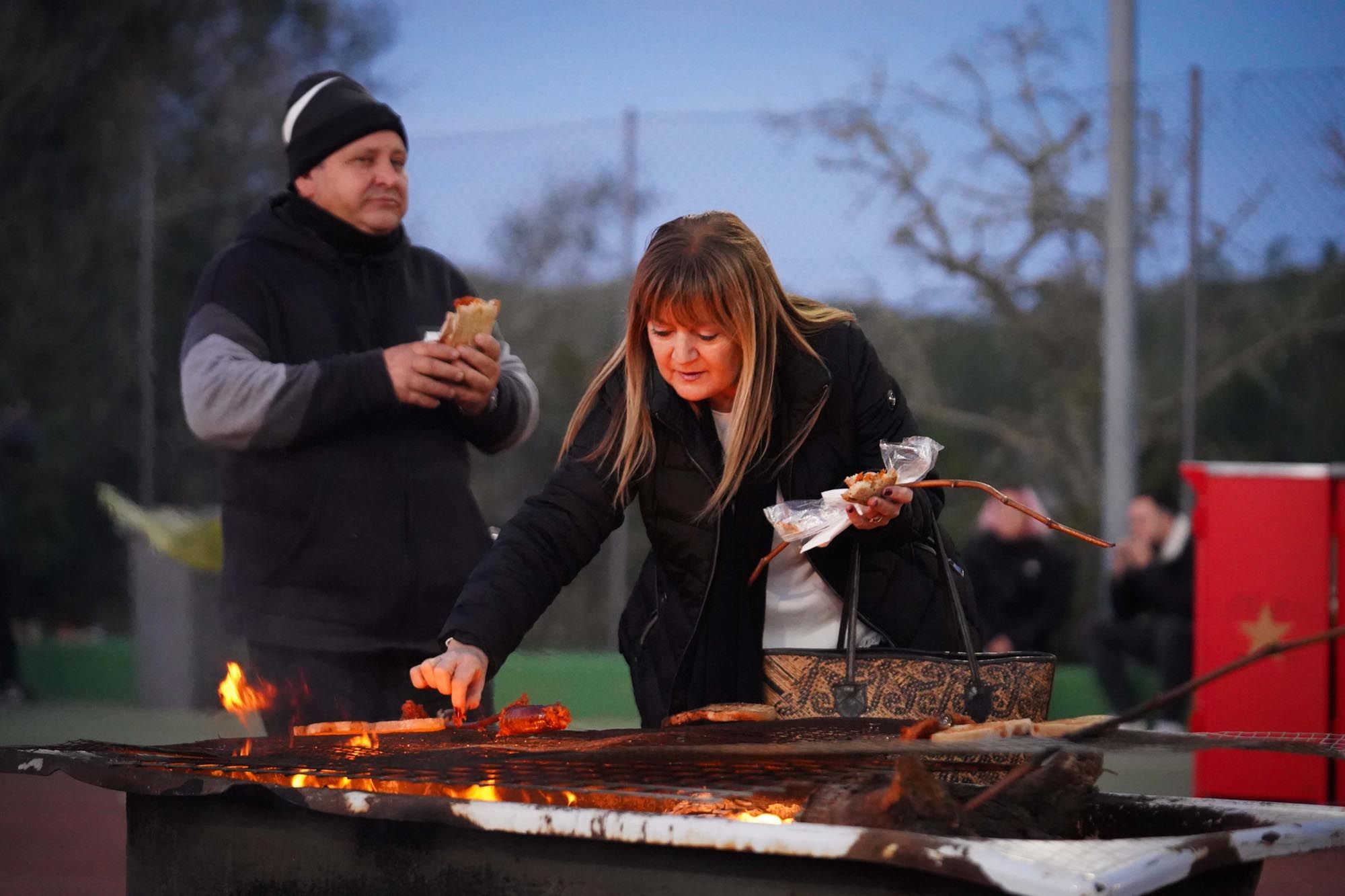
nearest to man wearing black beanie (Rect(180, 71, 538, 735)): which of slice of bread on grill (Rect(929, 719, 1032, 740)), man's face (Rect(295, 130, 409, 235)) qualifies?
man's face (Rect(295, 130, 409, 235))

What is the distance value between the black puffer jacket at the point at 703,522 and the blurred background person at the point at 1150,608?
14.9ft

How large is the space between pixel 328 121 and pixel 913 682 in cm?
187

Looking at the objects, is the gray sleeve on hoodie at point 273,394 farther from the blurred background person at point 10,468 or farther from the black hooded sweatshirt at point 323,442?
the blurred background person at point 10,468

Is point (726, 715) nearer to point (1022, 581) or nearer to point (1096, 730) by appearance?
point (1096, 730)

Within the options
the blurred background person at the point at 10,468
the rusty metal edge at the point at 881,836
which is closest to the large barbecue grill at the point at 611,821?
the rusty metal edge at the point at 881,836

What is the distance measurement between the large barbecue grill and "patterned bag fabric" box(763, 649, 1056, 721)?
230mm

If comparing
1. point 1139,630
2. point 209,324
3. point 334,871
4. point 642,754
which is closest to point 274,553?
point 209,324

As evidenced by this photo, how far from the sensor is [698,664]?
9.99 feet

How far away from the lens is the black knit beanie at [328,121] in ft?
12.1

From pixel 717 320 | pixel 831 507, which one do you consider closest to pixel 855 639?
pixel 831 507

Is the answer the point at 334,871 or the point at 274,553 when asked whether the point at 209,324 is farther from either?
the point at 334,871

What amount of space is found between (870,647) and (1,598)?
783 centimetres

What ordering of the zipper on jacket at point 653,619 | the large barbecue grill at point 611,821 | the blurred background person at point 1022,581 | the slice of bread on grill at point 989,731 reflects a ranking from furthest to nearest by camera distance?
the blurred background person at point 1022,581 → the zipper on jacket at point 653,619 → the slice of bread on grill at point 989,731 → the large barbecue grill at point 611,821

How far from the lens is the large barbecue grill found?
187cm
